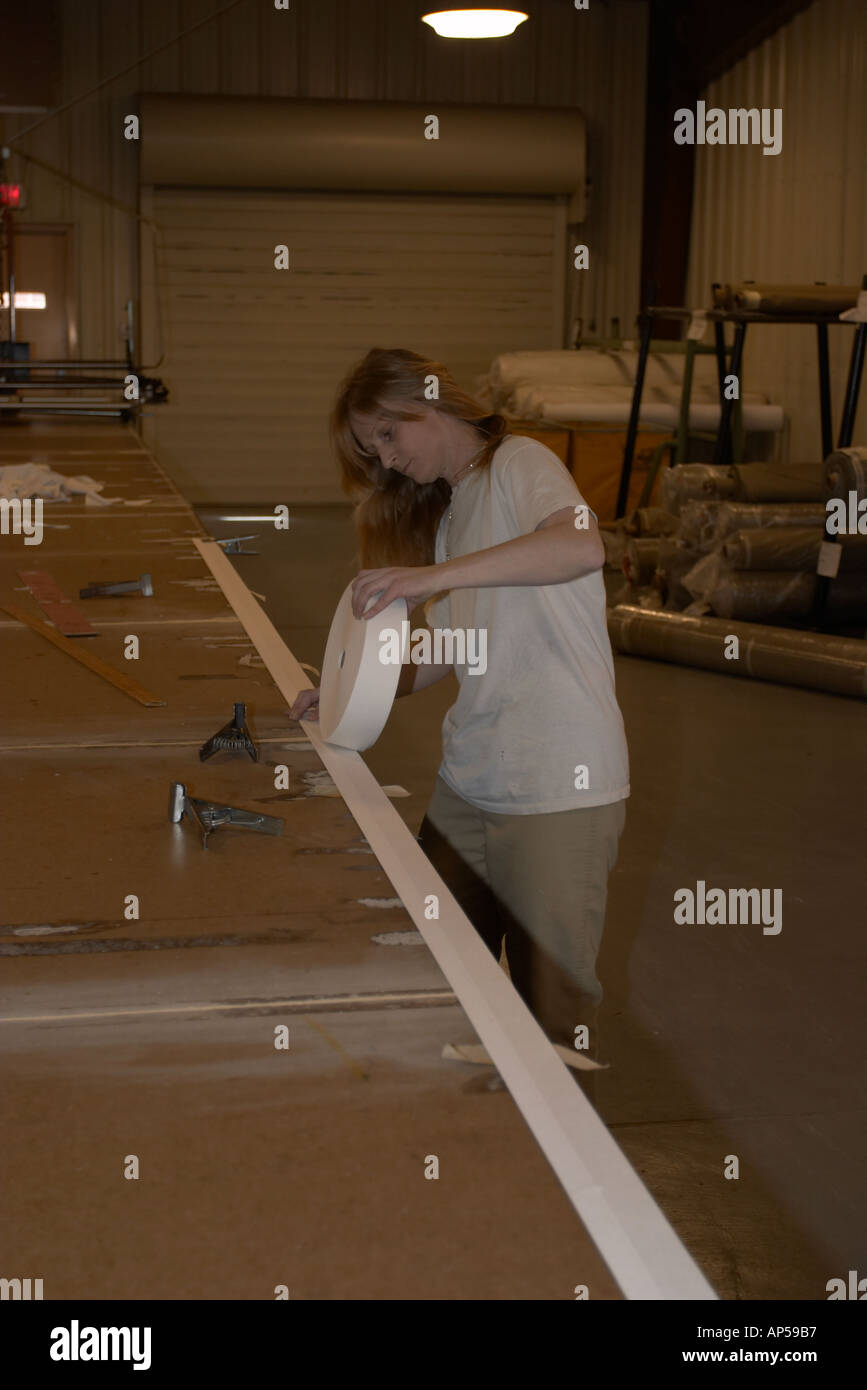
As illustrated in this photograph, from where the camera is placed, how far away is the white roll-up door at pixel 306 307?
39.8ft

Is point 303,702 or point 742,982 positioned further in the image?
point 742,982

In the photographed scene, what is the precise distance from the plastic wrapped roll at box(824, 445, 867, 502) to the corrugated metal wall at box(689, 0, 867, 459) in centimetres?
259

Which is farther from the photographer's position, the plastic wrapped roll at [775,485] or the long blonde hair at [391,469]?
the plastic wrapped roll at [775,485]

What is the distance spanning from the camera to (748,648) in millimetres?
6152

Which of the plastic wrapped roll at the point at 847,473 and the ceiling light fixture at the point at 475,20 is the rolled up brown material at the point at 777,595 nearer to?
the plastic wrapped roll at the point at 847,473

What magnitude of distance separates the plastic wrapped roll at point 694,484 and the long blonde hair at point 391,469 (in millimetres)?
4912

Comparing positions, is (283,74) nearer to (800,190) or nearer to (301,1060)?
(800,190)

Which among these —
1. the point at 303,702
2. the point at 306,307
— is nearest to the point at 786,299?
the point at 303,702

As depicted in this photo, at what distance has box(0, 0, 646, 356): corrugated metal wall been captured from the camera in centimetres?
1173

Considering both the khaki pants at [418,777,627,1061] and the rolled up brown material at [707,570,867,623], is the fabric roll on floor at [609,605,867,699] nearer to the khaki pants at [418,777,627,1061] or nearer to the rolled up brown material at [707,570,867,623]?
the rolled up brown material at [707,570,867,623]

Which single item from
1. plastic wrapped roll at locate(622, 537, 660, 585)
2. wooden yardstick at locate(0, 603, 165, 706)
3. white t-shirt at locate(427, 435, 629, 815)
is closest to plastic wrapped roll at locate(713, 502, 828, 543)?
plastic wrapped roll at locate(622, 537, 660, 585)

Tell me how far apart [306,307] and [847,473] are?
24.1 ft

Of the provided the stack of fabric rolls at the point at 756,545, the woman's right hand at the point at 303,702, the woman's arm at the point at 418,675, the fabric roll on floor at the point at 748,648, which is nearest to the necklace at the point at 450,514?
the woman's arm at the point at 418,675

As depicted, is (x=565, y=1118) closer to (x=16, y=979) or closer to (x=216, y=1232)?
(x=216, y=1232)
